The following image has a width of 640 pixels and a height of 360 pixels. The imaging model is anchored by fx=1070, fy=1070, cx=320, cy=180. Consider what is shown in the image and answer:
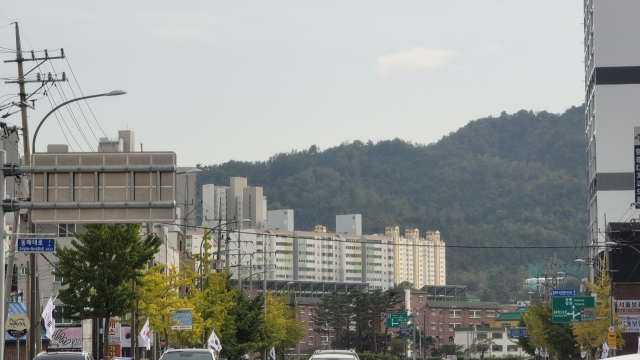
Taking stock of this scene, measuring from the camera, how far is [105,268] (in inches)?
1677

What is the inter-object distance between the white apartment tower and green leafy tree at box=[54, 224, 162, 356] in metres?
77.5

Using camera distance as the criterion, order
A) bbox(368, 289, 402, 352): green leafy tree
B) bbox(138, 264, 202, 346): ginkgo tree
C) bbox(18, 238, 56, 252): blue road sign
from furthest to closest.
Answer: bbox(368, 289, 402, 352): green leafy tree → bbox(138, 264, 202, 346): ginkgo tree → bbox(18, 238, 56, 252): blue road sign

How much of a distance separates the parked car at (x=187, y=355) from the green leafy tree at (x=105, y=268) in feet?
41.2

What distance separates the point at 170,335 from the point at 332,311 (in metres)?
90.6

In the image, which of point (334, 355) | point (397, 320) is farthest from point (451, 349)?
point (334, 355)

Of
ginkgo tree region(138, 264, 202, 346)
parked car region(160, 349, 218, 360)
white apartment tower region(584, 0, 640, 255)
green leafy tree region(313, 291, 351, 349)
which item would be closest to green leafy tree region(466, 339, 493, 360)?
green leafy tree region(313, 291, 351, 349)

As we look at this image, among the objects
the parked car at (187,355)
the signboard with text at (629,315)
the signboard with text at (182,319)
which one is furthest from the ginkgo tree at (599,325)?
the parked car at (187,355)

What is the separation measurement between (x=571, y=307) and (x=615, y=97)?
43924 mm

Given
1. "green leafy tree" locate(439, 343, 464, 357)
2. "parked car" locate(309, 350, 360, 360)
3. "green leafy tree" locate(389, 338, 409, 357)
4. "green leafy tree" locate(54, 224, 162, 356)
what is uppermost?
"green leafy tree" locate(54, 224, 162, 356)

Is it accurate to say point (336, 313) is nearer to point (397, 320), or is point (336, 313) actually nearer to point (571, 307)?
point (397, 320)

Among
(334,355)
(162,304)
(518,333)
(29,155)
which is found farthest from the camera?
(518,333)

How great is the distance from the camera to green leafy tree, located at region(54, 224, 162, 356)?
139ft

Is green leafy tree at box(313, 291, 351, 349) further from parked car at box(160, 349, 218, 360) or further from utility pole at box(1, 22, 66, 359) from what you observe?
parked car at box(160, 349, 218, 360)

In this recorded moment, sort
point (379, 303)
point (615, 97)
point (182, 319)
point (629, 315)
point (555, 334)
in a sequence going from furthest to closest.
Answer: point (379, 303) → point (615, 97) → point (555, 334) → point (629, 315) → point (182, 319)
